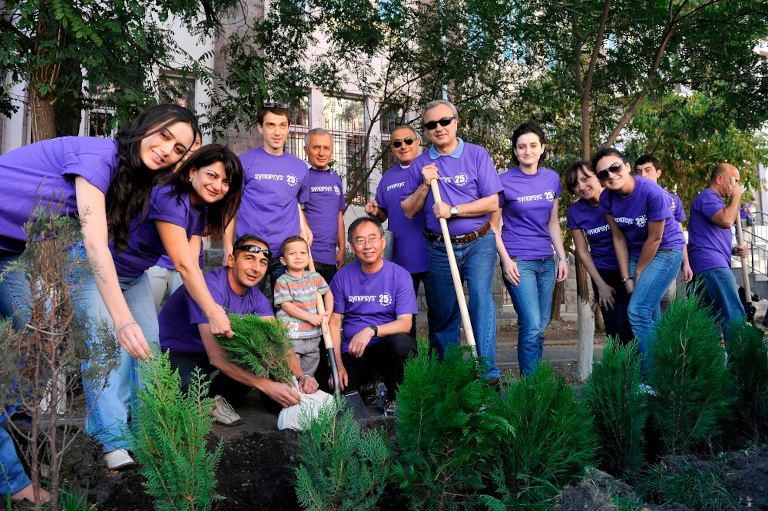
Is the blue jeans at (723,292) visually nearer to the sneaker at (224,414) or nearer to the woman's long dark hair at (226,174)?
the sneaker at (224,414)

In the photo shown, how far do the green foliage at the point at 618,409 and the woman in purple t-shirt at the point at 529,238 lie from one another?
4.88 ft

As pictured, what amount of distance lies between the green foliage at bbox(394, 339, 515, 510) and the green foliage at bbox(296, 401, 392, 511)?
4.2 inches

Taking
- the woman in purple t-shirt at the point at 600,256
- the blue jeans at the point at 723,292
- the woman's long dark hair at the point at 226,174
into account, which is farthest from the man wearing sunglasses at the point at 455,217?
the blue jeans at the point at 723,292

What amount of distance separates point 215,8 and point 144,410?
759 centimetres

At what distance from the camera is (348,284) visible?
5.57 metres

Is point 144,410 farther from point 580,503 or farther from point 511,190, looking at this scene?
point 511,190

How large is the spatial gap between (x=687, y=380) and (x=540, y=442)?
40.6 inches

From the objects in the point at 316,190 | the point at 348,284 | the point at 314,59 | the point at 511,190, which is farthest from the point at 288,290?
the point at 314,59

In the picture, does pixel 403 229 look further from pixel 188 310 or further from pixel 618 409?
pixel 618 409

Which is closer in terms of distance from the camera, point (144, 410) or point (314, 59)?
point (144, 410)

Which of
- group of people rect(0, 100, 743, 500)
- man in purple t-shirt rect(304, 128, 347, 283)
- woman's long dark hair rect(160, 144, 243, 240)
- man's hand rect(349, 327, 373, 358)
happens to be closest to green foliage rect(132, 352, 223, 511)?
group of people rect(0, 100, 743, 500)

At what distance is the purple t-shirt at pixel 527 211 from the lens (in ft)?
17.9

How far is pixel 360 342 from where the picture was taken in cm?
528

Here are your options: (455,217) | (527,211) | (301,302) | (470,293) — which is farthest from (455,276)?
(301,302)
